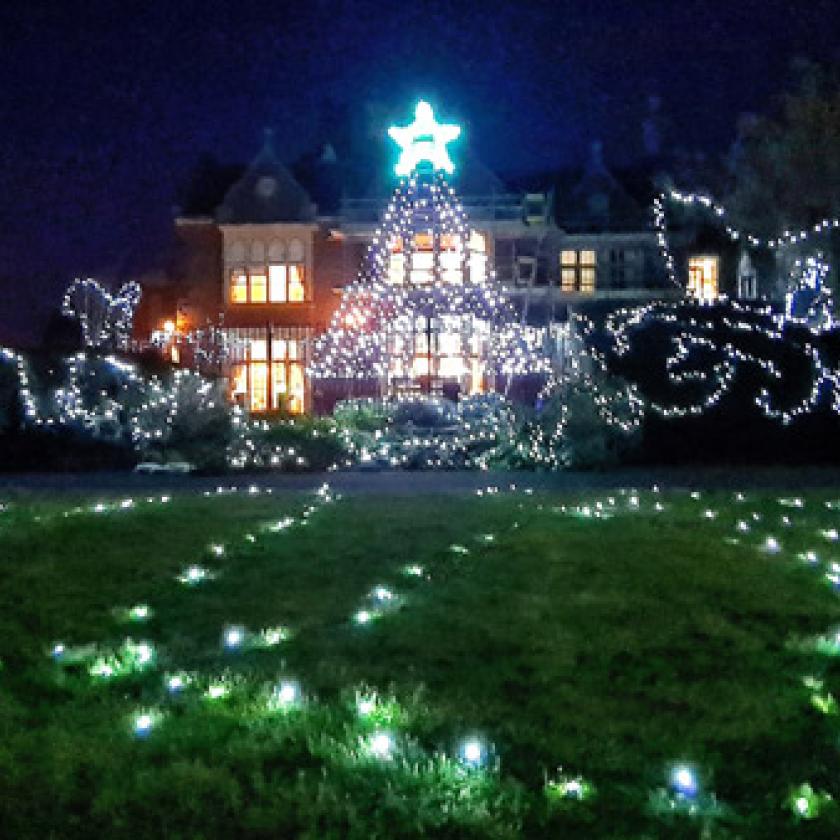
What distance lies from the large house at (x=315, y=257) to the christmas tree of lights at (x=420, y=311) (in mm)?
4405

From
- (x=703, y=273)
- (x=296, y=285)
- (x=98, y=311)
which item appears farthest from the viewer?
(x=703, y=273)

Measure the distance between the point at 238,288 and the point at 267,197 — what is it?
A: 2336mm

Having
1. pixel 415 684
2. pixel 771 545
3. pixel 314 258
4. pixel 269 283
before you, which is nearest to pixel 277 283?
pixel 269 283

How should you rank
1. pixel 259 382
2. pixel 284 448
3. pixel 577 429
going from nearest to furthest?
pixel 577 429
pixel 284 448
pixel 259 382

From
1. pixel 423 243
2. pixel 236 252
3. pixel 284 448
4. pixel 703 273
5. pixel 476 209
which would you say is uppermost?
pixel 476 209

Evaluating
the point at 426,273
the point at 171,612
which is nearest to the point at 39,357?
the point at 426,273

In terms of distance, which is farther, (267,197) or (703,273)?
(703,273)

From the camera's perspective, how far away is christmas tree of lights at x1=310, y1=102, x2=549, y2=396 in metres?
23.1

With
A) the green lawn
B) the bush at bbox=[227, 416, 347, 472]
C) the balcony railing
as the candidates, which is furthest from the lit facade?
the green lawn

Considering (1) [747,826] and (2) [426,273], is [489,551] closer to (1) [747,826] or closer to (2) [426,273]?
(1) [747,826]

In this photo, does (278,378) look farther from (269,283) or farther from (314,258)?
(314,258)

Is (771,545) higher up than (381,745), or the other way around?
(381,745)

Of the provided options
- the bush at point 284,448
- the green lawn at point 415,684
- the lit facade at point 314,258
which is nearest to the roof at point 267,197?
the lit facade at point 314,258

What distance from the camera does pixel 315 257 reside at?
30.9 metres
